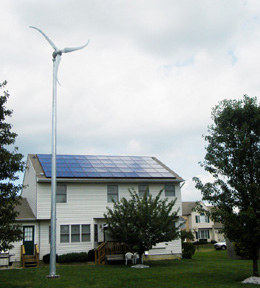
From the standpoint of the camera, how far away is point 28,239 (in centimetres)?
2564

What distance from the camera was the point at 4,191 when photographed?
12.0 metres

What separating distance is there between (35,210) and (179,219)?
1079cm

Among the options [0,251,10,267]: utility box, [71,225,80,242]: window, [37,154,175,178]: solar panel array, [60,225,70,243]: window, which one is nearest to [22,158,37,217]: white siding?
[37,154,175,178]: solar panel array

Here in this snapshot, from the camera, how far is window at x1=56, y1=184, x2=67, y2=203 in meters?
26.9

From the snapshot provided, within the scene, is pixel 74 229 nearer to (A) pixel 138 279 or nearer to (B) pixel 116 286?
(A) pixel 138 279

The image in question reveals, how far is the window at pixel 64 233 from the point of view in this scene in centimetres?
2634

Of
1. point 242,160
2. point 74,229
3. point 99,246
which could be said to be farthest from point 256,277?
point 74,229

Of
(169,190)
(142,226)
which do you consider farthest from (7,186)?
(169,190)

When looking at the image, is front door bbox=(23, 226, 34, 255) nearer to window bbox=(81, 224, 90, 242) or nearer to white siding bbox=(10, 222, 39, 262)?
white siding bbox=(10, 222, 39, 262)

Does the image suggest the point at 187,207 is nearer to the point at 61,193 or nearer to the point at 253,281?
the point at 61,193

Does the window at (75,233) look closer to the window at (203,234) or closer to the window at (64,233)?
the window at (64,233)

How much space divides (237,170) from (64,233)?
51.3 ft

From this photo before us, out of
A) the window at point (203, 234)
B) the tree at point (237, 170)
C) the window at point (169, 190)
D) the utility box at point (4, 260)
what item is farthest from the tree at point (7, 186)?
the window at point (203, 234)

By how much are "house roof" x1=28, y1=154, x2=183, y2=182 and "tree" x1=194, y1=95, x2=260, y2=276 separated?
537 inches
